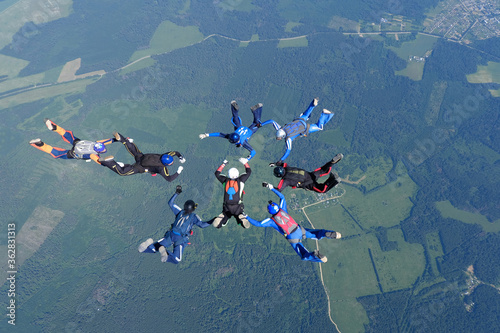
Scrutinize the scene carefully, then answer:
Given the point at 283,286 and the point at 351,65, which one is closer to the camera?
the point at 283,286

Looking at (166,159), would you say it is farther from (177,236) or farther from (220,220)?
(220,220)

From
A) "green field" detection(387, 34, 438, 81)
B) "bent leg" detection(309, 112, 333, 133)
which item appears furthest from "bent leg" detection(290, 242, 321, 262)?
"green field" detection(387, 34, 438, 81)

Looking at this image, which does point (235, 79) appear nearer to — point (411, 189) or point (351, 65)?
point (351, 65)

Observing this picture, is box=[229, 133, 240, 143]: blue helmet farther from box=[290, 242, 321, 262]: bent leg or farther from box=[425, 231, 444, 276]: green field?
box=[425, 231, 444, 276]: green field

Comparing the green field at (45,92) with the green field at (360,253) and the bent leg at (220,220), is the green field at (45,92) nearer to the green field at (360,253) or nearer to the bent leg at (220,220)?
the green field at (360,253)

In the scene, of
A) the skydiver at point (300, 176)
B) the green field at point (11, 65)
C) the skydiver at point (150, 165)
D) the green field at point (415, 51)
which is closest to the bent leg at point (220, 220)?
the skydiver at point (300, 176)

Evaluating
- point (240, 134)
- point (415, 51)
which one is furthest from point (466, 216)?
point (240, 134)

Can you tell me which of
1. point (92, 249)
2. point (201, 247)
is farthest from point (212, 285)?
point (92, 249)
